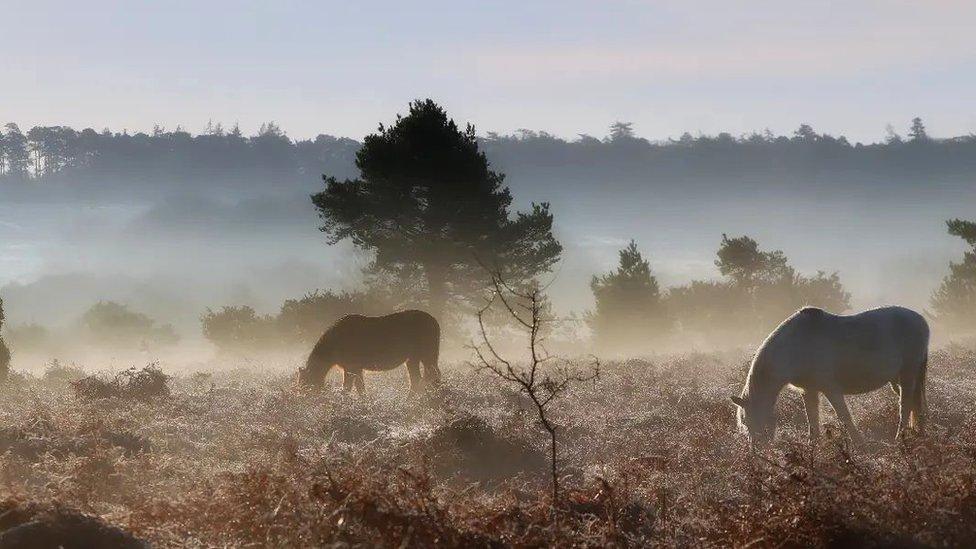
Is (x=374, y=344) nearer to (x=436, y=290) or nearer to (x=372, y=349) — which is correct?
(x=372, y=349)

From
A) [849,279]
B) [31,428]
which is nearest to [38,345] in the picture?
[31,428]

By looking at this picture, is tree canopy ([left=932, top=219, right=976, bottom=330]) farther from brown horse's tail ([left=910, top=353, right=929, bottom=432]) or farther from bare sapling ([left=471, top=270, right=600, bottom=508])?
brown horse's tail ([left=910, top=353, right=929, bottom=432])

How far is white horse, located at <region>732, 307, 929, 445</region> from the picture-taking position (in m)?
12.2

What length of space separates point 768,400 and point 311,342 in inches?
1165

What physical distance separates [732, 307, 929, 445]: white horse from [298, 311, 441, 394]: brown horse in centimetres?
897

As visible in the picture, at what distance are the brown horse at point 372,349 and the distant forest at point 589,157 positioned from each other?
5893 inches

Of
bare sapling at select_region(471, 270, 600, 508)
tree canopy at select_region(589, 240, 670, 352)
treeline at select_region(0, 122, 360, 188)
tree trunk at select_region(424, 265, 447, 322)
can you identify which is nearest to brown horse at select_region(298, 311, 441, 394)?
bare sapling at select_region(471, 270, 600, 508)

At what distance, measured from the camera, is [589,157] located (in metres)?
179

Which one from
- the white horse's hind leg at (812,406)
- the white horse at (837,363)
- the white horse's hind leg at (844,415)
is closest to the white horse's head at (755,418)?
the white horse at (837,363)

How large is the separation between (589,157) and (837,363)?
16936cm

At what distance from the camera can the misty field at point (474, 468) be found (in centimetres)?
584

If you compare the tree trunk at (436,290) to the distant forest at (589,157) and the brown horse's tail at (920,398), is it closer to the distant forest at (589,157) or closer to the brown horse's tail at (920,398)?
the brown horse's tail at (920,398)

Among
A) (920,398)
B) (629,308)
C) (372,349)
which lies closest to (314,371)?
(372,349)

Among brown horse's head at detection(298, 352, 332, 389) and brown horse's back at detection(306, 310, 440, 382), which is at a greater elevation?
brown horse's back at detection(306, 310, 440, 382)
